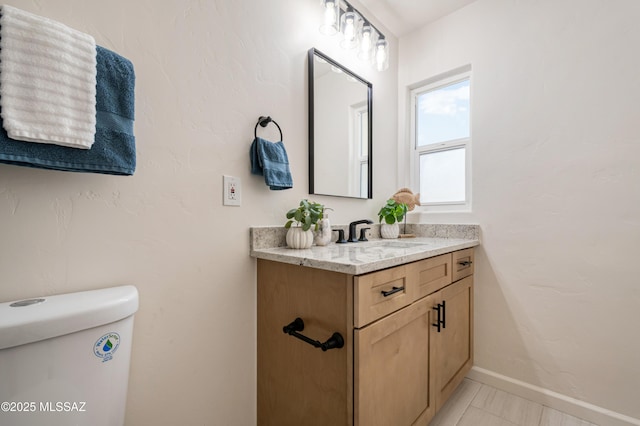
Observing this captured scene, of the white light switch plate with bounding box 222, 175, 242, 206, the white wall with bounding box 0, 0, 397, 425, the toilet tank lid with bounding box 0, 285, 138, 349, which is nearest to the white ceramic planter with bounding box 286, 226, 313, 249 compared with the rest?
the white wall with bounding box 0, 0, 397, 425

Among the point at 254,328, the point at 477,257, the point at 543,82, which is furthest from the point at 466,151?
the point at 254,328

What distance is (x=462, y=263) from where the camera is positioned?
1615 mm

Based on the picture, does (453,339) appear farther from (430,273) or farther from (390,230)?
(390,230)

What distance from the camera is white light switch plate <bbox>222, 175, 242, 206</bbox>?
1134mm

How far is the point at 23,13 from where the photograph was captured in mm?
658

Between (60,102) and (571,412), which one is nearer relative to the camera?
(60,102)

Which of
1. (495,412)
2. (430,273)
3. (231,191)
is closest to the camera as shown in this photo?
(231,191)

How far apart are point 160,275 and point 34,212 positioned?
38cm

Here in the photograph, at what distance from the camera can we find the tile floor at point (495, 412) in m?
1.41

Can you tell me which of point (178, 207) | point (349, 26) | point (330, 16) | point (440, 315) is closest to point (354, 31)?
point (349, 26)

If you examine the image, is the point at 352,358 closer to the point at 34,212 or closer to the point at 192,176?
the point at 192,176

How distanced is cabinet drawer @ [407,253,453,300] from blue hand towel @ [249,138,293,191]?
64 cm

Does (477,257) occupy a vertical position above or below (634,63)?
below

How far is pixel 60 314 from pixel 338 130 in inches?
56.8
